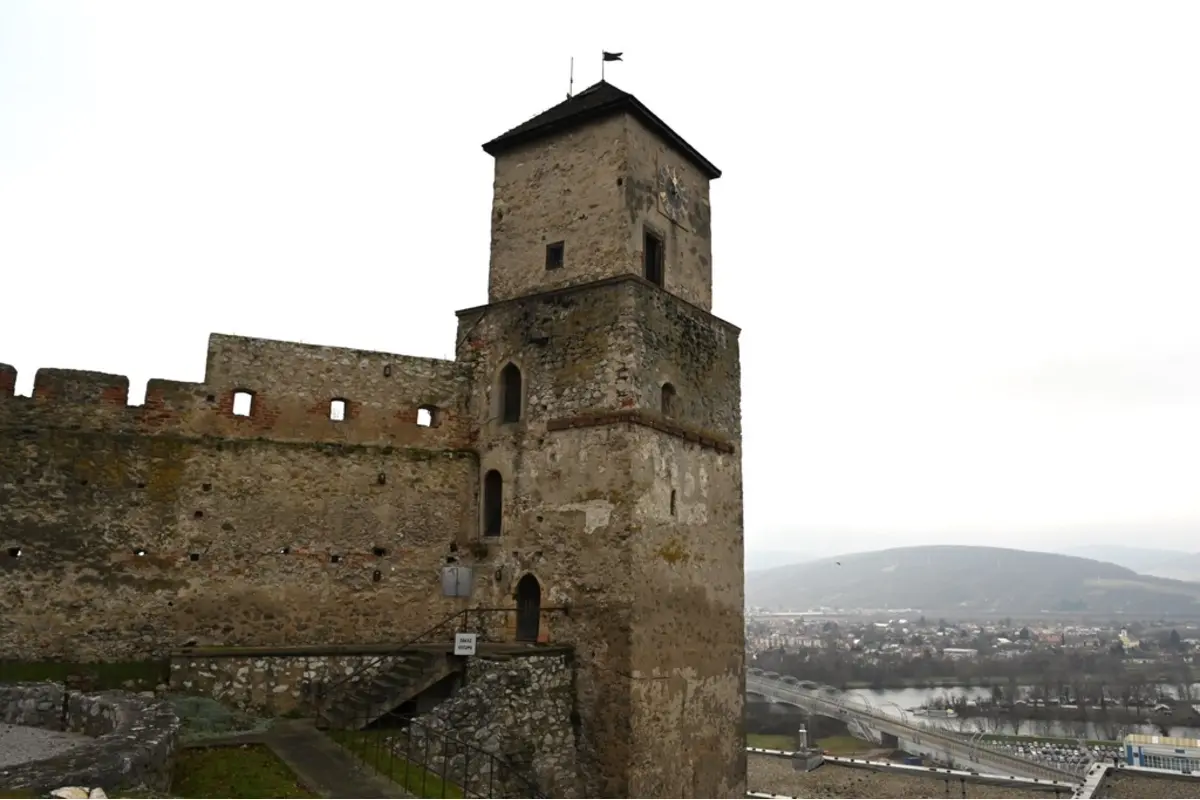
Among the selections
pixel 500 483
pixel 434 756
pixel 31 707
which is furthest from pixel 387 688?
pixel 31 707

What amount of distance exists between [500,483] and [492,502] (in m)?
0.43

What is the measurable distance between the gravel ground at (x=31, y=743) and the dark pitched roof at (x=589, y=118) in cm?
1340

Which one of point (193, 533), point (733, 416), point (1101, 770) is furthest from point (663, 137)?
point (1101, 770)

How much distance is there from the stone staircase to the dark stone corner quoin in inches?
102

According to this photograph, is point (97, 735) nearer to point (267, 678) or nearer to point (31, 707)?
point (31, 707)

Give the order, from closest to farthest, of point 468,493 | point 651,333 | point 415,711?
1. point 415,711
2. point 651,333
3. point 468,493

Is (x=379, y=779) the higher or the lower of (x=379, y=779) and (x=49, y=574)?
the lower

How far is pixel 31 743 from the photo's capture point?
11477 millimetres

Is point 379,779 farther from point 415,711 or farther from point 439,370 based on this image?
point 439,370

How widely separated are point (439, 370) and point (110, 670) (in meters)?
7.94

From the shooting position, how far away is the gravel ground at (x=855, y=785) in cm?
3959

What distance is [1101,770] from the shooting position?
1663 inches

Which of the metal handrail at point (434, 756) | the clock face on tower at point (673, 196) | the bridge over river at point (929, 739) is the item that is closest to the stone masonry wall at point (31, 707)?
the metal handrail at point (434, 756)

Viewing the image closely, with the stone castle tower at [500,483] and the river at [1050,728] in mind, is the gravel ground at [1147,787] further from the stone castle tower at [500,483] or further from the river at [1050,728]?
the river at [1050,728]
